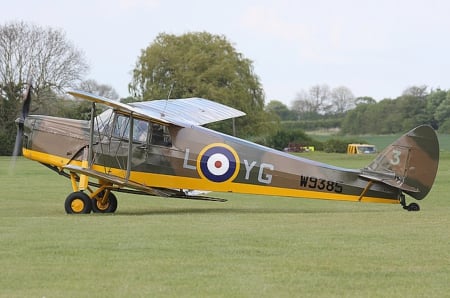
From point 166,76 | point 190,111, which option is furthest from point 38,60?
point 190,111

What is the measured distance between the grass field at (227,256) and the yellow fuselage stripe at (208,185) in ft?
4.84

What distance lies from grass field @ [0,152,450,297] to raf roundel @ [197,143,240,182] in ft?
5.65

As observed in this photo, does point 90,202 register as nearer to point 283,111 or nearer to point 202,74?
point 202,74

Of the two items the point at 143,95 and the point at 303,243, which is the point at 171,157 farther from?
the point at 143,95

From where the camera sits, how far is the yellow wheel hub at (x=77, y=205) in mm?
17125

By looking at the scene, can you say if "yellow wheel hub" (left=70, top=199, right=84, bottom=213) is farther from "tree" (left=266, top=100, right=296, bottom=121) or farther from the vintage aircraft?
"tree" (left=266, top=100, right=296, bottom=121)

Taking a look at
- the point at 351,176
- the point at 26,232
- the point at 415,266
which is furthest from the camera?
the point at 351,176

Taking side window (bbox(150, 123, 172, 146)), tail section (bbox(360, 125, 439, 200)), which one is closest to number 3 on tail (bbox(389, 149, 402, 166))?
tail section (bbox(360, 125, 439, 200))

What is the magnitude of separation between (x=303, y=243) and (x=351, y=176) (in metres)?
6.17

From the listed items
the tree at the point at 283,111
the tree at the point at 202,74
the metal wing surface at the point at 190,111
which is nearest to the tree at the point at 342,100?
the tree at the point at 283,111

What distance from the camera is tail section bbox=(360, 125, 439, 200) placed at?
16891mm

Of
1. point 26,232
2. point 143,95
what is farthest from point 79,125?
point 143,95

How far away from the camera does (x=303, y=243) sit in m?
11.4

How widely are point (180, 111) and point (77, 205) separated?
305 cm
